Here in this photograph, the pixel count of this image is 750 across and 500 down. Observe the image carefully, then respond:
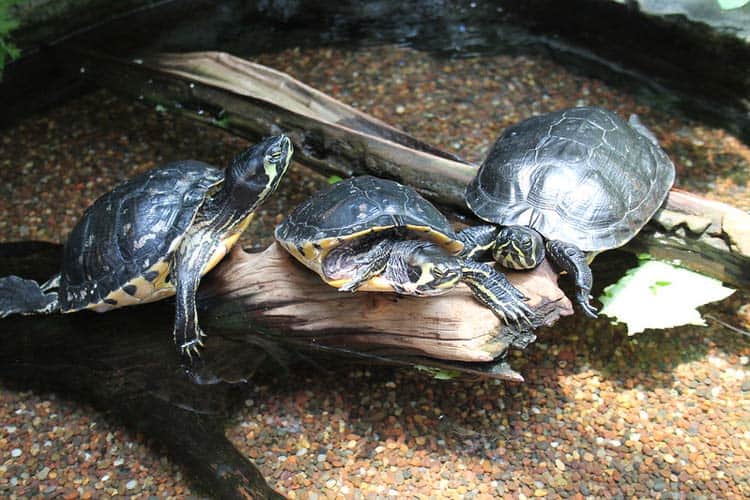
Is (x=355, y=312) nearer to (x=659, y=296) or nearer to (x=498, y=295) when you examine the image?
(x=498, y=295)

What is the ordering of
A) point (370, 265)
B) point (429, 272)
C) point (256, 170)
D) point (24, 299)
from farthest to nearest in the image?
1. point (24, 299)
2. point (256, 170)
3. point (370, 265)
4. point (429, 272)

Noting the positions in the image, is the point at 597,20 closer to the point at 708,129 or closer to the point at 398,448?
the point at 708,129

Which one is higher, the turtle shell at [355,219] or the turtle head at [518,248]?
the turtle shell at [355,219]

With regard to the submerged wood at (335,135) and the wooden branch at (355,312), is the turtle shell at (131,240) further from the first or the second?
the submerged wood at (335,135)

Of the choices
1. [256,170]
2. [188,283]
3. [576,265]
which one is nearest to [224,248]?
[188,283]

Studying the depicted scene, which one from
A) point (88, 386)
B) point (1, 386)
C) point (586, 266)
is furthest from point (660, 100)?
point (1, 386)

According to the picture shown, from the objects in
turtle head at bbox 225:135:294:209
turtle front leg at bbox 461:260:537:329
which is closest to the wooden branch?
turtle front leg at bbox 461:260:537:329

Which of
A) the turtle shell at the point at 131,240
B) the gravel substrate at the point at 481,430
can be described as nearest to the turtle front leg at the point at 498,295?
the gravel substrate at the point at 481,430
